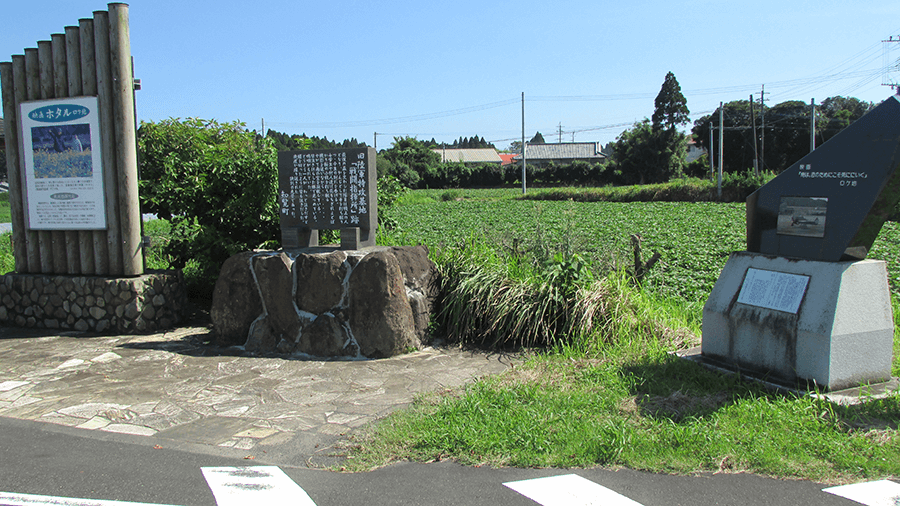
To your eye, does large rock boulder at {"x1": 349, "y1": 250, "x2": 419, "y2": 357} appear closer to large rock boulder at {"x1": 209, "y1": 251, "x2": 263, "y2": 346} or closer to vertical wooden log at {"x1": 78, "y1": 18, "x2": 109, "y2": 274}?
large rock boulder at {"x1": 209, "y1": 251, "x2": 263, "y2": 346}

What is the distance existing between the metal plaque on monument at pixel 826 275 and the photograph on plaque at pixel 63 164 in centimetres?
705

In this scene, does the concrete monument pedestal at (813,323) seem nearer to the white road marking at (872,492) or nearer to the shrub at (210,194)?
the white road marking at (872,492)

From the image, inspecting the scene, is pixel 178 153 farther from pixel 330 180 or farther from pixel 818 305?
pixel 818 305

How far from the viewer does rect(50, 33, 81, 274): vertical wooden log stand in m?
7.21

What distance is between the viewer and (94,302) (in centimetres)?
718

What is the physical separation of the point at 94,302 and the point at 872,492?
7.66 meters

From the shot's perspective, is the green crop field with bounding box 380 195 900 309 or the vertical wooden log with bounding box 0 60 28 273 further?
the green crop field with bounding box 380 195 900 309

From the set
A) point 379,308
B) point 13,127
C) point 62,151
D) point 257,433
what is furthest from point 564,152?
point 257,433

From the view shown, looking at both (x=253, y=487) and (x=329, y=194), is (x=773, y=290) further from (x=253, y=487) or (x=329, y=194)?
(x=329, y=194)

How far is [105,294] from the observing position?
7.12m

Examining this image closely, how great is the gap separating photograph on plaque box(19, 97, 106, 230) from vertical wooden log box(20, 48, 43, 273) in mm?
77

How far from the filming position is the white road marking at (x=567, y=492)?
9.95 feet

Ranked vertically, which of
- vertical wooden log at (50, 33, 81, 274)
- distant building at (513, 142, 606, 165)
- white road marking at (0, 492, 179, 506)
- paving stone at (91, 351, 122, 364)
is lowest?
white road marking at (0, 492, 179, 506)

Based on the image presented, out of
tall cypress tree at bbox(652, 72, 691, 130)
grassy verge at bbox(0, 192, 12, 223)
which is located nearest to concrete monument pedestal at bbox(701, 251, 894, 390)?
grassy verge at bbox(0, 192, 12, 223)
